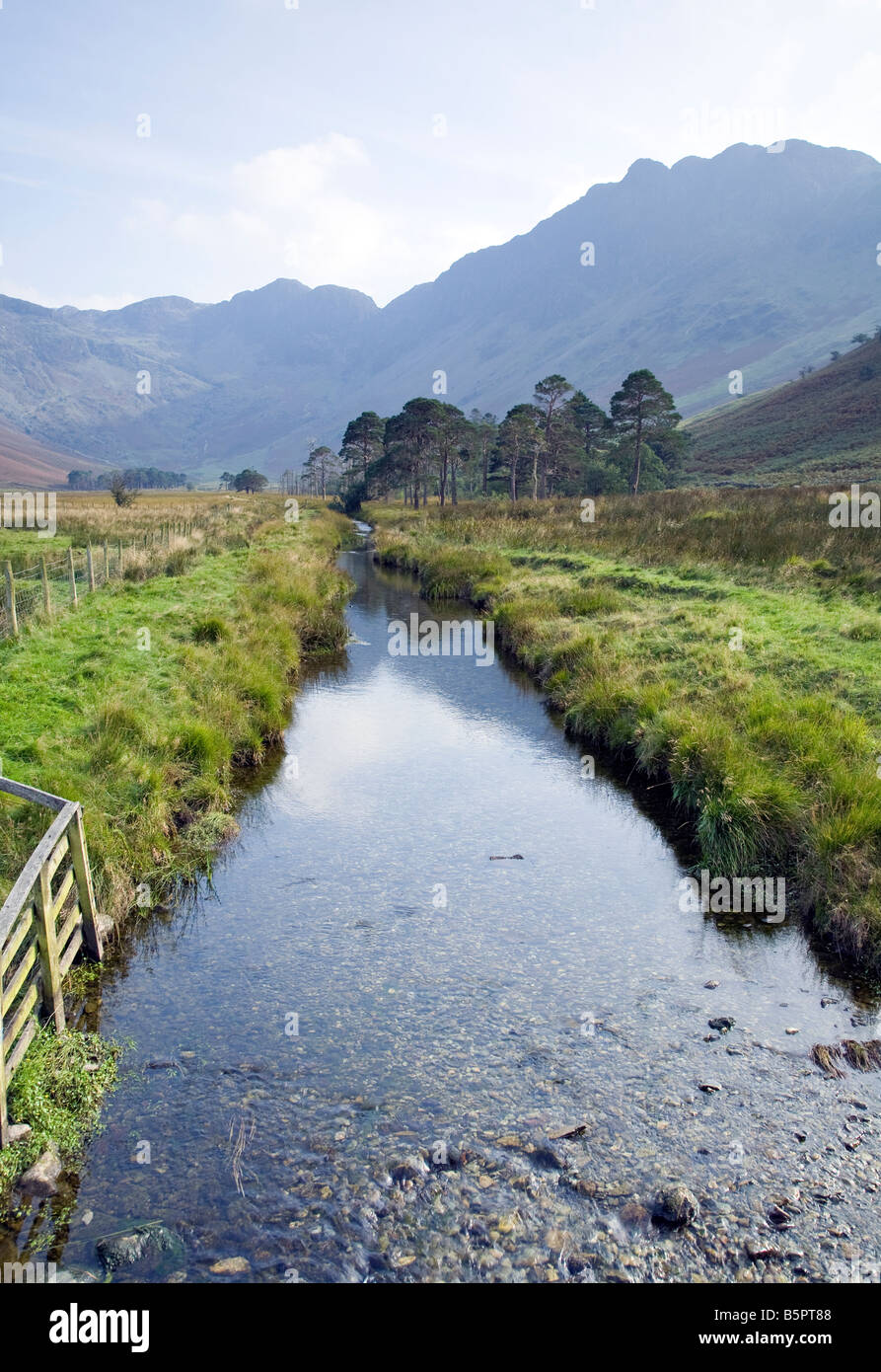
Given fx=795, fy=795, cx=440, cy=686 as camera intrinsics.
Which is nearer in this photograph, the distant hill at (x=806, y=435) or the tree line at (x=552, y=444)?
the tree line at (x=552, y=444)

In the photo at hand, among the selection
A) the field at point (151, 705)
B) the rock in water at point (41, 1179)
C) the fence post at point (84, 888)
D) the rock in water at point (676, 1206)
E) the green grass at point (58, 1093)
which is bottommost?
the rock in water at point (676, 1206)

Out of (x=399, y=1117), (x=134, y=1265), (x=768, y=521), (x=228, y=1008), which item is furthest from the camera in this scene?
(x=768, y=521)

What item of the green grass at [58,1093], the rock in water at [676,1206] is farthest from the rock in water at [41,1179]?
the rock in water at [676,1206]

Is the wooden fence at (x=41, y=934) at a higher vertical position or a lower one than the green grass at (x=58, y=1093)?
higher

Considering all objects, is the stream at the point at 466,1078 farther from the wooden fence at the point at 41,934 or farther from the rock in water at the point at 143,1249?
the wooden fence at the point at 41,934

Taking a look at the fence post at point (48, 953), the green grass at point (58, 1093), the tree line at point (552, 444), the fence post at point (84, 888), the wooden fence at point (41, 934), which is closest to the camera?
the green grass at point (58, 1093)

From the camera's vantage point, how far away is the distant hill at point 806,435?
81938mm

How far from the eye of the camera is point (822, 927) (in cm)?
989

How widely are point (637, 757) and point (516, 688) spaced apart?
680 centimetres

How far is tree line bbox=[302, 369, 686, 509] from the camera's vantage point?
74750 millimetres

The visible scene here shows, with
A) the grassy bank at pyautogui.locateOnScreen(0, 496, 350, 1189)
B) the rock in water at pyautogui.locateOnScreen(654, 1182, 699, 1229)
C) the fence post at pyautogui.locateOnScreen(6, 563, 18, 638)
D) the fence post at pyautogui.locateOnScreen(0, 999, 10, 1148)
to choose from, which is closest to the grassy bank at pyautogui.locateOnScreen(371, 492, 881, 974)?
the rock in water at pyautogui.locateOnScreen(654, 1182, 699, 1229)

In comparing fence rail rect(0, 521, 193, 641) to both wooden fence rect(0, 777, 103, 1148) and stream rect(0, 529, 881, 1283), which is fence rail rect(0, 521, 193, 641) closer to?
stream rect(0, 529, 881, 1283)

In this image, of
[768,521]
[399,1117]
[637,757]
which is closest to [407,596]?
[768,521]

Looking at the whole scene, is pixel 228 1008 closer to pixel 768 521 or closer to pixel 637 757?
pixel 637 757
